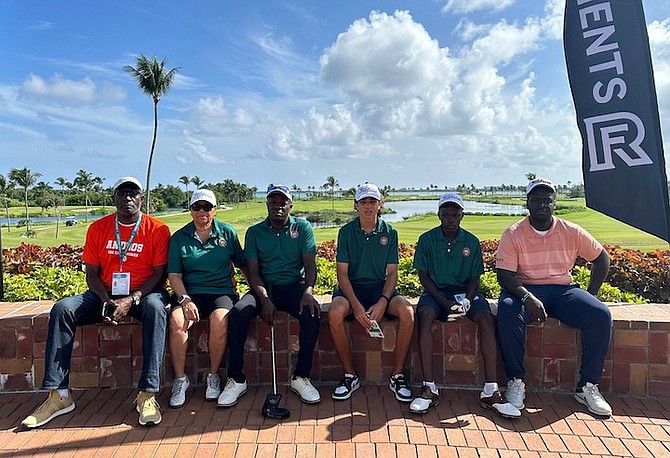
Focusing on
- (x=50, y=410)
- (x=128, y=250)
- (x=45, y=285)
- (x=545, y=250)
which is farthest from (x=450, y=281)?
(x=45, y=285)

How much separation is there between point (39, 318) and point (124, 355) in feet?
2.06

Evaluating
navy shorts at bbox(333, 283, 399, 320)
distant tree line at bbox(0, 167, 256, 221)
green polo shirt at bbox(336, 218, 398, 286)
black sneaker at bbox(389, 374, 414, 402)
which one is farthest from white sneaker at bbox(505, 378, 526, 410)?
distant tree line at bbox(0, 167, 256, 221)

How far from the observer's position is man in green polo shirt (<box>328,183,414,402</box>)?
127 inches

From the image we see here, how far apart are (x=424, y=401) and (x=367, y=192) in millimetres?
1458

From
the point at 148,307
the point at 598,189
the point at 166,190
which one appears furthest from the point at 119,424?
the point at 166,190

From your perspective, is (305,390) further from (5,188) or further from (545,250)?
(5,188)

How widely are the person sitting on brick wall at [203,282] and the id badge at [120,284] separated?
285 mm

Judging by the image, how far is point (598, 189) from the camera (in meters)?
3.91

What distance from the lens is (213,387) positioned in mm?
3199

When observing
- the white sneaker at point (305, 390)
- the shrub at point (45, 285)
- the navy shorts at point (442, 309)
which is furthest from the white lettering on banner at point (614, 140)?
the shrub at point (45, 285)

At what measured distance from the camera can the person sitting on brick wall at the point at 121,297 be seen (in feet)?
9.64

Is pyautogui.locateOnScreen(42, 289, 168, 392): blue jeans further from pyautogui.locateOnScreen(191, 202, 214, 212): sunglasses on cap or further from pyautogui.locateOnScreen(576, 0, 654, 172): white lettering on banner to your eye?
pyautogui.locateOnScreen(576, 0, 654, 172): white lettering on banner

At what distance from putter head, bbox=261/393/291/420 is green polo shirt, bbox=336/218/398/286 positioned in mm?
1010

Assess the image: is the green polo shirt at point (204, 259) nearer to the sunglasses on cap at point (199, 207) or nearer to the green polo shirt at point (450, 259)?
the sunglasses on cap at point (199, 207)
